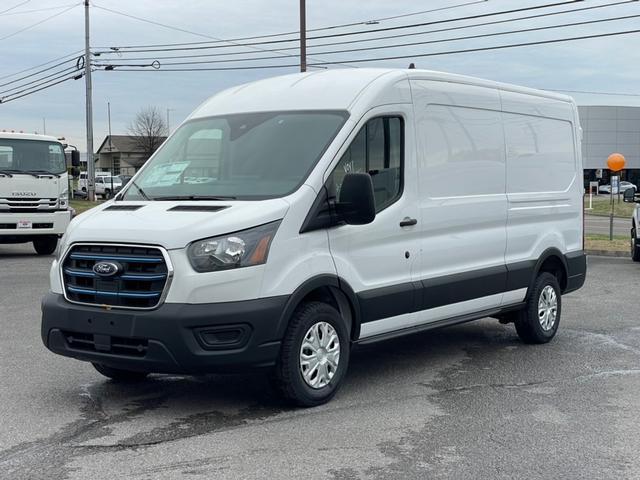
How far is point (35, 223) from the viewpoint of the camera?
17672 mm

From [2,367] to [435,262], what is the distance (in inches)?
150

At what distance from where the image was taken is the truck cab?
1733 cm

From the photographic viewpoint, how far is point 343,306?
644cm

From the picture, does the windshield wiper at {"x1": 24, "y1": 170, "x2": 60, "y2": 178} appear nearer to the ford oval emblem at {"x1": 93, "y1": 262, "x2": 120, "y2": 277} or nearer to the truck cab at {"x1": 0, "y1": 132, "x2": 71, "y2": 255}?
the truck cab at {"x1": 0, "y1": 132, "x2": 71, "y2": 255}

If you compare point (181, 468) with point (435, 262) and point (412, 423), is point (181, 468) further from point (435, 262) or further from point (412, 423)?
point (435, 262)

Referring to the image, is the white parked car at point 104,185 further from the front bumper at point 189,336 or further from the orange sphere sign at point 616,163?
the front bumper at point 189,336

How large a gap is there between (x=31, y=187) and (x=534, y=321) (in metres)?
12.1

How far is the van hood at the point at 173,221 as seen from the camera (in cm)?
561

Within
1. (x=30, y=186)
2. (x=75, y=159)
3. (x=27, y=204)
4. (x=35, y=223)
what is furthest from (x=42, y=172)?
(x=75, y=159)

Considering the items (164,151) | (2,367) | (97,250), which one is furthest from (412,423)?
(2,367)

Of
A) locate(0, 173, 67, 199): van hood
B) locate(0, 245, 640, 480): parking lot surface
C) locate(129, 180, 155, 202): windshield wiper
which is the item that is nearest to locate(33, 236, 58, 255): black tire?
locate(0, 173, 67, 199): van hood

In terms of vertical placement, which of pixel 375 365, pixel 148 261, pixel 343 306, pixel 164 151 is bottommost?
pixel 375 365

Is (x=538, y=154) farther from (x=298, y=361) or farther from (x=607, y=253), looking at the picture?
Answer: (x=607, y=253)

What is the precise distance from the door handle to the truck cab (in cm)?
1241
